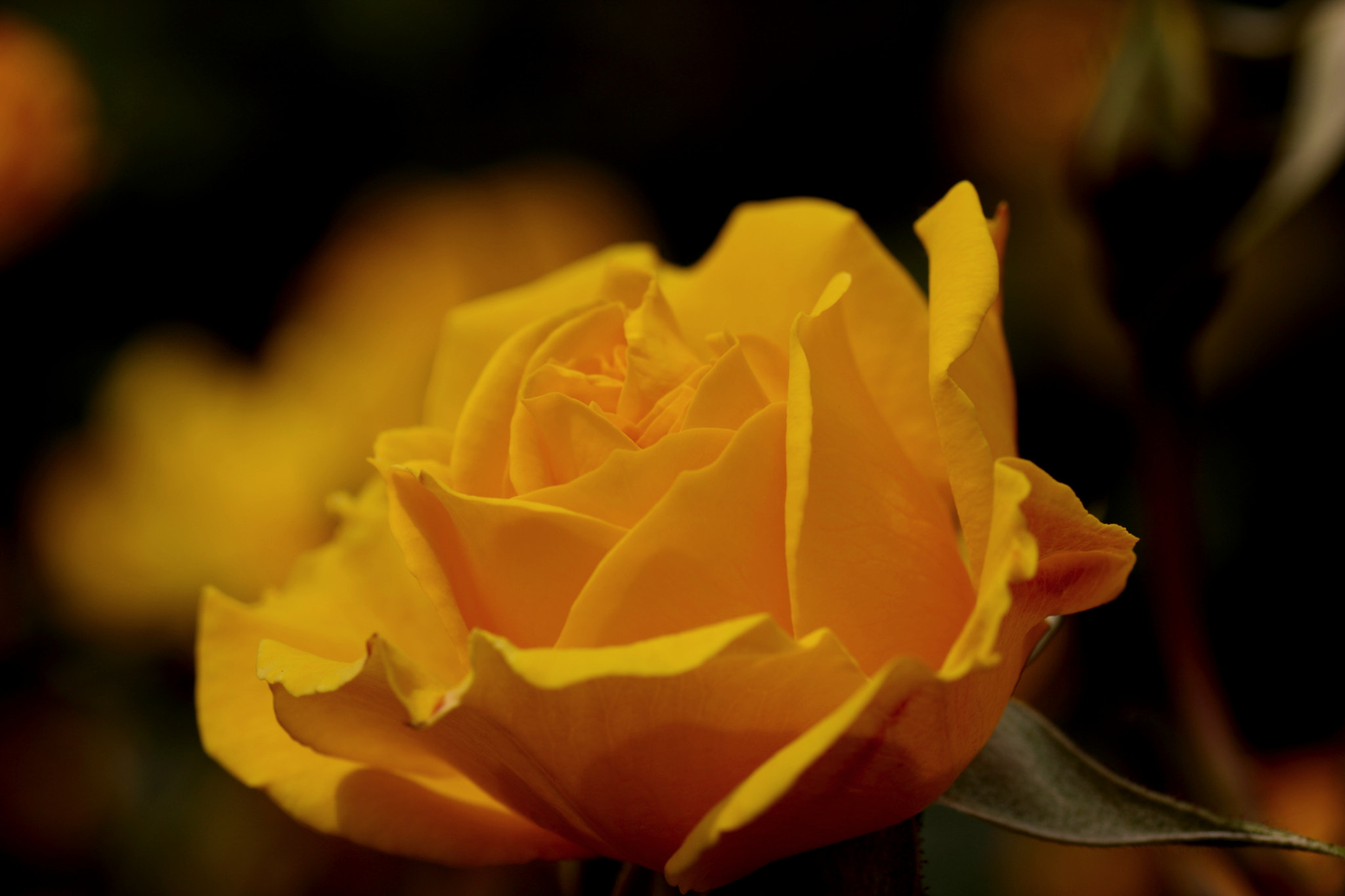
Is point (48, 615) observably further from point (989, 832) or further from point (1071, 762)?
point (1071, 762)

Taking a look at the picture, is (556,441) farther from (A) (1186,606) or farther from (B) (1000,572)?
(A) (1186,606)

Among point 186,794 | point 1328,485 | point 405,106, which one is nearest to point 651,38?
point 405,106

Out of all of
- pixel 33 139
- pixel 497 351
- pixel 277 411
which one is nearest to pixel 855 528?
pixel 497 351

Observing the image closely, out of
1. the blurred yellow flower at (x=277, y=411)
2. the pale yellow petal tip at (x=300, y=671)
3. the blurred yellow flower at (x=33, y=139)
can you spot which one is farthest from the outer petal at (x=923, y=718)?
the blurred yellow flower at (x=33, y=139)

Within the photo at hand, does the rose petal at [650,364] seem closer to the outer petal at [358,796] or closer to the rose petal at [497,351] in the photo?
the rose petal at [497,351]

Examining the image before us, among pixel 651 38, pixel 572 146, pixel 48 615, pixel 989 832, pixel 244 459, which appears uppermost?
pixel 651 38

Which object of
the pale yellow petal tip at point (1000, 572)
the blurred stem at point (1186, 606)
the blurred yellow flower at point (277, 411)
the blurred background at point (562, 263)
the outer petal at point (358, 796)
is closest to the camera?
the pale yellow petal tip at point (1000, 572)

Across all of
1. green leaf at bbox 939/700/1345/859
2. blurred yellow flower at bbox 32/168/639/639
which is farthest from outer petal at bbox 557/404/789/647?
blurred yellow flower at bbox 32/168/639/639
